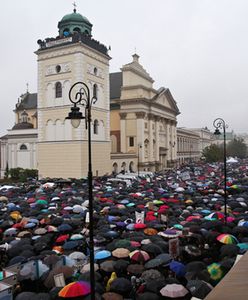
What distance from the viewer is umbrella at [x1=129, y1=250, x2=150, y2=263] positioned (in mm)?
10047

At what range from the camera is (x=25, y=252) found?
436 inches

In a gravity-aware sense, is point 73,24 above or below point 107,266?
above

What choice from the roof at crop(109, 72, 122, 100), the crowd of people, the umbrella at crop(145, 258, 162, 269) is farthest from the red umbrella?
the roof at crop(109, 72, 122, 100)

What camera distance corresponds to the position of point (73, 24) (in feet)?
133

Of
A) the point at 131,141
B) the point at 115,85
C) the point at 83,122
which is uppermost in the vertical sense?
the point at 115,85

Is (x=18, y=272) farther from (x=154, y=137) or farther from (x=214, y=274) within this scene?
(x=154, y=137)

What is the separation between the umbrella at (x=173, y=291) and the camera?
773 centimetres

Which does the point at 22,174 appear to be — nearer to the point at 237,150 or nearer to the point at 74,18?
the point at 74,18

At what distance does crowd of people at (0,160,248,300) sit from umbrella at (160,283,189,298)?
22 mm

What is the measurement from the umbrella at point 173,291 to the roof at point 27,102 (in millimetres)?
58331

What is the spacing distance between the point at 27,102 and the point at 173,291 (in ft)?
205

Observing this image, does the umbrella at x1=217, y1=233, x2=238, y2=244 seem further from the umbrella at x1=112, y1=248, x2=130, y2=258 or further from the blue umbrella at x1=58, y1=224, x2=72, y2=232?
the blue umbrella at x1=58, y1=224, x2=72, y2=232

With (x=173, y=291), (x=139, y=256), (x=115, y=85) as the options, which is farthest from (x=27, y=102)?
(x=173, y=291)

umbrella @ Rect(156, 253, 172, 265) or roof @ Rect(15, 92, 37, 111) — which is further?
roof @ Rect(15, 92, 37, 111)
